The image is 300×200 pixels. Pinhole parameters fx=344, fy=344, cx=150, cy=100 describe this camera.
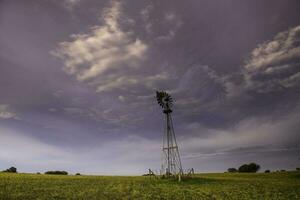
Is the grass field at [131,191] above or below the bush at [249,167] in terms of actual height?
below

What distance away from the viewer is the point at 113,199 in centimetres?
3478

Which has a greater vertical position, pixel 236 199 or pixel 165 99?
pixel 165 99

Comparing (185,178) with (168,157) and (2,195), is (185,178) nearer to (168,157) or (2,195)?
(168,157)

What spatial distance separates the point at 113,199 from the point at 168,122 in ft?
134

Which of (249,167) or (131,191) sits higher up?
(249,167)

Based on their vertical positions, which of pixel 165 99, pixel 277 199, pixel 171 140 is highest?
pixel 165 99

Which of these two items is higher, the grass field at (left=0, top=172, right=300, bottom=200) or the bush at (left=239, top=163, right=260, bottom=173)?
the bush at (left=239, top=163, right=260, bottom=173)

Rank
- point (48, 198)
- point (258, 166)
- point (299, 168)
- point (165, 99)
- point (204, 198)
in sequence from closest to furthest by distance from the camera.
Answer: point (48, 198)
point (204, 198)
point (165, 99)
point (299, 168)
point (258, 166)

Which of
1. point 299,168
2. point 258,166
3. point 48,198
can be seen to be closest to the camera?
point 48,198

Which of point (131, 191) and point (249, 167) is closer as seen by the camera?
point (131, 191)

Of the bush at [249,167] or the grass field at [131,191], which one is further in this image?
the bush at [249,167]

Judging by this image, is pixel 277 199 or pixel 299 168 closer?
pixel 277 199

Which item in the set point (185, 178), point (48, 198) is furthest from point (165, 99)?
point (48, 198)

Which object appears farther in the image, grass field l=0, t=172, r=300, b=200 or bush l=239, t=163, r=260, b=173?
bush l=239, t=163, r=260, b=173
